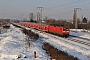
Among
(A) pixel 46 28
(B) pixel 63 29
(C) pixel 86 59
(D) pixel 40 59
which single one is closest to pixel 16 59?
(D) pixel 40 59

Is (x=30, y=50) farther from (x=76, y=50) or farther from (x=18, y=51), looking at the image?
(x=76, y=50)

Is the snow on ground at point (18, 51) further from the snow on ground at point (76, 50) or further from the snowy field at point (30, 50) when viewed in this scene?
the snow on ground at point (76, 50)

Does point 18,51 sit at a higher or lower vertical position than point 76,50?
higher

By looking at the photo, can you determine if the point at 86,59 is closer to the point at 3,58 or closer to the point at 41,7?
the point at 3,58

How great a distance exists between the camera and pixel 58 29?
3306cm

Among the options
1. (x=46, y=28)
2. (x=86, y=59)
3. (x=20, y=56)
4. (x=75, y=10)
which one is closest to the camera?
(x=20, y=56)

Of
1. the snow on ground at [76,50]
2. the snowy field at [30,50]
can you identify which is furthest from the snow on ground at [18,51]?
the snow on ground at [76,50]

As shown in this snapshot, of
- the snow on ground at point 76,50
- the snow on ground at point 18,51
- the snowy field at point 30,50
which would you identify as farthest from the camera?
the snow on ground at point 76,50

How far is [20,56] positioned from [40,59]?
1.39 m

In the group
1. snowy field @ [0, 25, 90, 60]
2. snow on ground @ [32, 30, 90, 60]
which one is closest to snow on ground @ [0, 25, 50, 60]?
snowy field @ [0, 25, 90, 60]

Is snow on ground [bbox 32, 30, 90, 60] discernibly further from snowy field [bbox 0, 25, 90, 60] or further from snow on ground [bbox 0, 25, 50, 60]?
snow on ground [bbox 0, 25, 50, 60]

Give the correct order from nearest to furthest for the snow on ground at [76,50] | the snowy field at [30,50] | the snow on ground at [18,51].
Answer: the snow on ground at [18,51] < the snowy field at [30,50] < the snow on ground at [76,50]

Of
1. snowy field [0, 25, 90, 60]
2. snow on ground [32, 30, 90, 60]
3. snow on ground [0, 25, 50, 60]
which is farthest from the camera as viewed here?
snow on ground [32, 30, 90, 60]

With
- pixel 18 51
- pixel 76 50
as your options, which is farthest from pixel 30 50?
pixel 76 50
